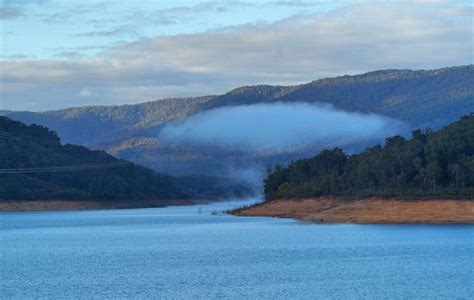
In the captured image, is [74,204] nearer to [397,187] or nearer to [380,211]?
[397,187]

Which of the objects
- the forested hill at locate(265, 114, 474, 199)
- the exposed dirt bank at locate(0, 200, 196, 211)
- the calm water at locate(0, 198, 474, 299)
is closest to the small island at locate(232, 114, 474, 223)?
the forested hill at locate(265, 114, 474, 199)

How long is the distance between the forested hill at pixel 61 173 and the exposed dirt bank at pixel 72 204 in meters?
0.70

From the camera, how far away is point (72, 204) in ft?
508

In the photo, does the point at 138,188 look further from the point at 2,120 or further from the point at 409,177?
the point at 409,177

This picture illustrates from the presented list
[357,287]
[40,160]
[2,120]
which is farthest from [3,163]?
[357,287]

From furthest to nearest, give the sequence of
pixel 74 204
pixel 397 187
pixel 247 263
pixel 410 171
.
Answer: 1. pixel 74 204
2. pixel 410 171
3. pixel 397 187
4. pixel 247 263

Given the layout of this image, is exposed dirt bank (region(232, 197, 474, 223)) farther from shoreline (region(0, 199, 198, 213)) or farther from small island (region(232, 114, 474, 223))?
shoreline (region(0, 199, 198, 213))

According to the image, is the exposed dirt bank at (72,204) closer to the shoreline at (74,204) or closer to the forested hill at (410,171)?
the shoreline at (74,204)

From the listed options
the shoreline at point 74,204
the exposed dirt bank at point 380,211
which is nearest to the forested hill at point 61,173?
the shoreline at point 74,204

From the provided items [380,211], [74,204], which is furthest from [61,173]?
[380,211]

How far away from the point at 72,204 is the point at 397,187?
232 feet

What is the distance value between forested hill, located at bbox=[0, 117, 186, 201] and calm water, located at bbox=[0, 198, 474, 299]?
207ft

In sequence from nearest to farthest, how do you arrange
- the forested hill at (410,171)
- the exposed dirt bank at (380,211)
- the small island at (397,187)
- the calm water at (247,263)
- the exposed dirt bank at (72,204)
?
the calm water at (247,263)
the exposed dirt bank at (380,211)
the small island at (397,187)
the forested hill at (410,171)
the exposed dirt bank at (72,204)

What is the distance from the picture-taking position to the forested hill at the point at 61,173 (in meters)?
151
